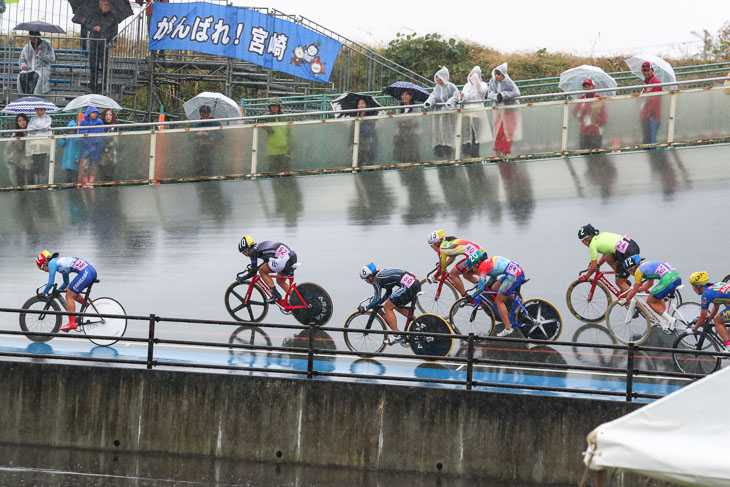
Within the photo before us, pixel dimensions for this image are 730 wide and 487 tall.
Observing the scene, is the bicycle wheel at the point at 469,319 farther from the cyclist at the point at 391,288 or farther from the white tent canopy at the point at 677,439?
the white tent canopy at the point at 677,439

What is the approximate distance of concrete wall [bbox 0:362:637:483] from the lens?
11.5 metres

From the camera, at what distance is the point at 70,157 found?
74.9ft

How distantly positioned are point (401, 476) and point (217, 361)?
10.4ft

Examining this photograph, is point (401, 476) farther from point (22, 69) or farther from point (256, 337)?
point (22, 69)

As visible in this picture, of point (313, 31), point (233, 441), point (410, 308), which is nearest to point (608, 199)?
point (410, 308)

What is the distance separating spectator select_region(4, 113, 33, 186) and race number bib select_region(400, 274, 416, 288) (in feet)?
40.5

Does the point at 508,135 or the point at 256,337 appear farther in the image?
the point at 508,135

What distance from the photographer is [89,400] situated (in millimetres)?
12320

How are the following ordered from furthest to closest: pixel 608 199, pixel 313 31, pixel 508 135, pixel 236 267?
1. pixel 313 31
2. pixel 508 135
3. pixel 608 199
4. pixel 236 267

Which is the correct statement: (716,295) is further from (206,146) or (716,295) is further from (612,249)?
(206,146)

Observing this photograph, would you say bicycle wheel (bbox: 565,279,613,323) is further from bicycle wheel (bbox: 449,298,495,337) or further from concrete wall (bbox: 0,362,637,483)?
concrete wall (bbox: 0,362,637,483)

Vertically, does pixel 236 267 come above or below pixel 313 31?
below

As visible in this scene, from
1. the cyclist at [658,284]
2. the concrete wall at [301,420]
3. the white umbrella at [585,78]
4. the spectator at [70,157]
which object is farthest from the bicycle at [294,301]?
the white umbrella at [585,78]

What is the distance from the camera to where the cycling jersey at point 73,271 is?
14258 mm
